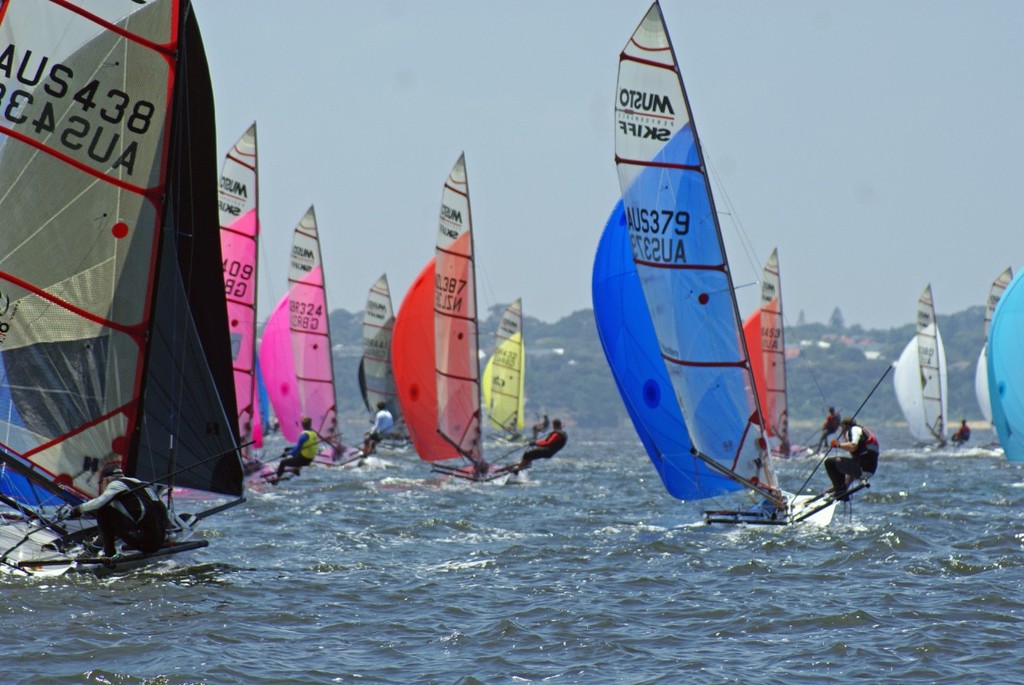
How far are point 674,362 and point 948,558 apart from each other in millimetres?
3991

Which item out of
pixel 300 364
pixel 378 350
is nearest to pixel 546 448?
pixel 300 364

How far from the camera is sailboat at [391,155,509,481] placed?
942 inches

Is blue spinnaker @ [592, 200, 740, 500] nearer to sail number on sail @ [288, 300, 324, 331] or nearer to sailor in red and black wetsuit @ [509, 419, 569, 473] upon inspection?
sailor in red and black wetsuit @ [509, 419, 569, 473]

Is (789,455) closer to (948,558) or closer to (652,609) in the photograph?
(948,558)

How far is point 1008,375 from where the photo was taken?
2061 centimetres

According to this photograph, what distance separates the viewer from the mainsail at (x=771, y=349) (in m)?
34.9

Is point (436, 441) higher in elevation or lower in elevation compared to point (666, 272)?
lower

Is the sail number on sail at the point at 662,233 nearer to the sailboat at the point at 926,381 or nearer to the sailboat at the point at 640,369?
the sailboat at the point at 640,369

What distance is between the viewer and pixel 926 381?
41.0 m

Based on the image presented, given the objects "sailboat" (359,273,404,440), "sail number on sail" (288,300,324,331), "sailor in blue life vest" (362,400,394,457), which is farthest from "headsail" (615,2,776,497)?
"sailboat" (359,273,404,440)

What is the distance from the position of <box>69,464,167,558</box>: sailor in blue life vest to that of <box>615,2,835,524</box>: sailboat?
674cm

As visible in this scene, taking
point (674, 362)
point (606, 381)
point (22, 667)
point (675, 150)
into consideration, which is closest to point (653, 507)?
point (674, 362)

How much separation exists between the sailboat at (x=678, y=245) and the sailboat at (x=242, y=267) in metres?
10.3

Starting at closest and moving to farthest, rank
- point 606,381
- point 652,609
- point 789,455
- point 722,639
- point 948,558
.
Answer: point 722,639 < point 652,609 < point 948,558 < point 789,455 < point 606,381
